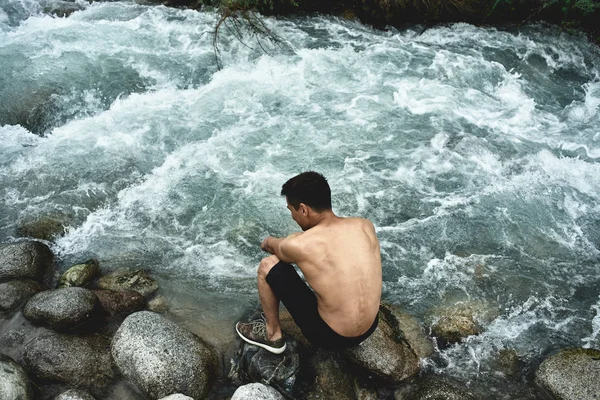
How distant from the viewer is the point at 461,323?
4.90 metres

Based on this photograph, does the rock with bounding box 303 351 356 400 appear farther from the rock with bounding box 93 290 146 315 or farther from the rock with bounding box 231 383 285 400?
the rock with bounding box 93 290 146 315

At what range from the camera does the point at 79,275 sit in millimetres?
5273

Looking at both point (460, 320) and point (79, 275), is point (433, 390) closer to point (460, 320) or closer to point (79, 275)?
point (460, 320)

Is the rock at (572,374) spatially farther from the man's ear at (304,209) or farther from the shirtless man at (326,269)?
the man's ear at (304,209)

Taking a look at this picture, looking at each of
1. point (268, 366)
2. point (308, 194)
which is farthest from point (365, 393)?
point (308, 194)

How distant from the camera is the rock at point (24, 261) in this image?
5.25 m

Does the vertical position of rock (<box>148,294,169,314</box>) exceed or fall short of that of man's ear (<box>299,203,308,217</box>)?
it falls short

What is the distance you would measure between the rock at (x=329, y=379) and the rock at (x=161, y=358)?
97 centimetres

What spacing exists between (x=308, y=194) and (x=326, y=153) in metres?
3.61

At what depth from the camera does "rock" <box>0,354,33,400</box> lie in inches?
154

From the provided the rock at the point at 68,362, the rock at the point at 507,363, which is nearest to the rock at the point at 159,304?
the rock at the point at 68,362

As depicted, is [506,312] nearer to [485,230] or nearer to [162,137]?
[485,230]

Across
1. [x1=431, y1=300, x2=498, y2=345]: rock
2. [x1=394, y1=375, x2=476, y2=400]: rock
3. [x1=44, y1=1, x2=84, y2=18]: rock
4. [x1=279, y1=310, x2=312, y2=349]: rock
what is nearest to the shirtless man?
[x1=279, y1=310, x2=312, y2=349]: rock

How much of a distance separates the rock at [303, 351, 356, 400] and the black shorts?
0.52m
